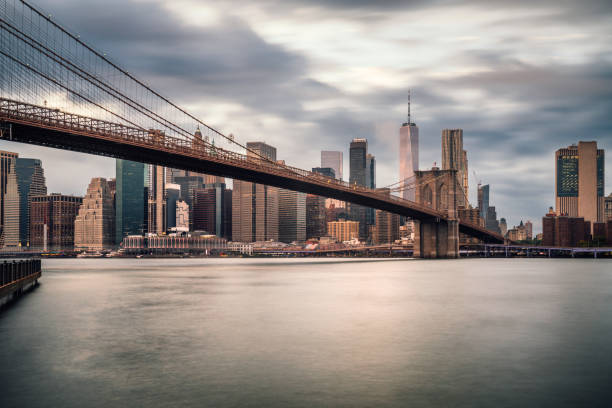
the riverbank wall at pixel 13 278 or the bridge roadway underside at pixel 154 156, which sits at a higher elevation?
the bridge roadway underside at pixel 154 156

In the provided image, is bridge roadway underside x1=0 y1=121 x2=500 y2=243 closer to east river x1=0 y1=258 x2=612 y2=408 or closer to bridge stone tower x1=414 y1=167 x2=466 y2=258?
bridge stone tower x1=414 y1=167 x2=466 y2=258

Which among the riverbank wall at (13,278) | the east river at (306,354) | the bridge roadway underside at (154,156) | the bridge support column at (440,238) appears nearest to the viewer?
the east river at (306,354)

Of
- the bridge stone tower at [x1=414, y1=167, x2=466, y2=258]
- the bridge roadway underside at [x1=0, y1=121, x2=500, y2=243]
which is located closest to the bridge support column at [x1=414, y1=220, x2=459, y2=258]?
the bridge stone tower at [x1=414, y1=167, x2=466, y2=258]

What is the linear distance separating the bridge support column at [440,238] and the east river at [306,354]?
7731 centimetres

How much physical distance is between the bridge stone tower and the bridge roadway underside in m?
19.1

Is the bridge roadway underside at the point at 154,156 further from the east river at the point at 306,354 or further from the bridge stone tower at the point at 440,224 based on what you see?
the east river at the point at 306,354

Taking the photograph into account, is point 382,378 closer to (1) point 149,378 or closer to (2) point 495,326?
(1) point 149,378

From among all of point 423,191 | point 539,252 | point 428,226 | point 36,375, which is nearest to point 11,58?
point 36,375

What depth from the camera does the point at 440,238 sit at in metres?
104

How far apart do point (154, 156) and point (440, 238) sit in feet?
205

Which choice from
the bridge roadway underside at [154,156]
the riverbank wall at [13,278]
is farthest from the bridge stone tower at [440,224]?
the riverbank wall at [13,278]

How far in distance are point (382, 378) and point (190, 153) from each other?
1853 inches

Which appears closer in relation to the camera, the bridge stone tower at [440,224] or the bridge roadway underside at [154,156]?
the bridge roadway underside at [154,156]

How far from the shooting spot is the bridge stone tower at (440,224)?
10325 centimetres
